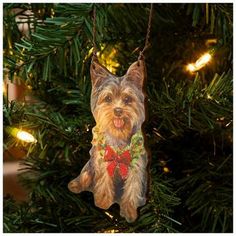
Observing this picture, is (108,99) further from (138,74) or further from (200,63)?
(200,63)

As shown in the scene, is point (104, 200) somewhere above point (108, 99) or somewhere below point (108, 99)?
below

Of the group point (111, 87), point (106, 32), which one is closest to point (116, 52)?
point (106, 32)

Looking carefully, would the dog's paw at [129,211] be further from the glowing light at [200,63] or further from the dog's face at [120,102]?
the glowing light at [200,63]

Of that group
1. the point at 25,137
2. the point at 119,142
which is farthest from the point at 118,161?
the point at 25,137

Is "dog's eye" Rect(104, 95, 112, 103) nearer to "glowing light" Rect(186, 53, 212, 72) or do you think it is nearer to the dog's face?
the dog's face

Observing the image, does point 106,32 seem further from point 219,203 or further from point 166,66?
point 219,203
